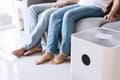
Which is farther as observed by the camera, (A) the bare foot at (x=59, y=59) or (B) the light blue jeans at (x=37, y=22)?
(B) the light blue jeans at (x=37, y=22)

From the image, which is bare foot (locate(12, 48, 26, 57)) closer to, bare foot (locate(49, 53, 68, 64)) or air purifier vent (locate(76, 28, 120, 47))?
bare foot (locate(49, 53, 68, 64))

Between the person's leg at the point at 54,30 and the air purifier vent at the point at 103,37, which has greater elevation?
the air purifier vent at the point at 103,37

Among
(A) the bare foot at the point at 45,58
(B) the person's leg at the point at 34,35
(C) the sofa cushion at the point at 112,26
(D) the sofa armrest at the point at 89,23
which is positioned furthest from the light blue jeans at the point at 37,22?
(C) the sofa cushion at the point at 112,26

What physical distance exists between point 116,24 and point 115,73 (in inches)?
18.7

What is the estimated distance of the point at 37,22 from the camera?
6.94ft

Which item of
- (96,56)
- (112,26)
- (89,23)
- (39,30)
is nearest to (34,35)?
(39,30)

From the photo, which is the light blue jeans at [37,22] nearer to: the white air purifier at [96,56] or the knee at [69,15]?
the knee at [69,15]

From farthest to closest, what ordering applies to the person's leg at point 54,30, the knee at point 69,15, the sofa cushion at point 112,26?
1. the person's leg at point 54,30
2. the knee at point 69,15
3. the sofa cushion at point 112,26

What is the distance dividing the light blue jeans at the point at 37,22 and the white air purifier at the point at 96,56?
65 centimetres

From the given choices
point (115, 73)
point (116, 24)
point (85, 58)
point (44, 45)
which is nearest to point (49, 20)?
point (44, 45)

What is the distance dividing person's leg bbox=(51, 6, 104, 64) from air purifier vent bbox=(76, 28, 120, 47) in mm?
332

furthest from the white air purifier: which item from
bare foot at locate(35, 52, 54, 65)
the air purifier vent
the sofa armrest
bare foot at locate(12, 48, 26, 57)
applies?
bare foot at locate(12, 48, 26, 57)

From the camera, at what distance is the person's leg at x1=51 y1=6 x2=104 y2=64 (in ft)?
5.80

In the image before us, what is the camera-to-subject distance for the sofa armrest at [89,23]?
1.66 m
